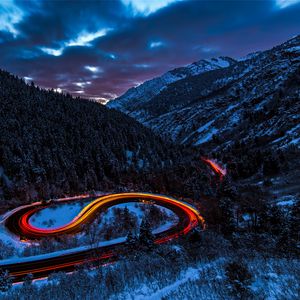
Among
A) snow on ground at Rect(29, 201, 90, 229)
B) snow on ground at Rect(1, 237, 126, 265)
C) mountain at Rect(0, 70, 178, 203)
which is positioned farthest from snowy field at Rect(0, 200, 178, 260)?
mountain at Rect(0, 70, 178, 203)

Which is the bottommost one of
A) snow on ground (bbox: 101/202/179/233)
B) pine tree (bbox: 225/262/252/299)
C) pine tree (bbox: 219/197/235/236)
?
snow on ground (bbox: 101/202/179/233)

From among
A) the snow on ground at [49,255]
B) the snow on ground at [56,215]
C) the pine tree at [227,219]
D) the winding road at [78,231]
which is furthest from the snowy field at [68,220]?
the pine tree at [227,219]

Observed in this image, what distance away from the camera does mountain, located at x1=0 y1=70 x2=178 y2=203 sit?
3223 inches

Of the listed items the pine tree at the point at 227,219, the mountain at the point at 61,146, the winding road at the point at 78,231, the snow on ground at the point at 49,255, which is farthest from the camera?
the mountain at the point at 61,146

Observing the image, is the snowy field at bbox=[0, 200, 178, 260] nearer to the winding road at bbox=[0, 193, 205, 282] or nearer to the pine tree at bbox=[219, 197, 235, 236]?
the winding road at bbox=[0, 193, 205, 282]

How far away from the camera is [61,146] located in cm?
10394

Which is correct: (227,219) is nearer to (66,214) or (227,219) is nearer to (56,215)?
(66,214)

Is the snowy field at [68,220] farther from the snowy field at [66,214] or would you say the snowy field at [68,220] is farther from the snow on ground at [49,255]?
the snow on ground at [49,255]

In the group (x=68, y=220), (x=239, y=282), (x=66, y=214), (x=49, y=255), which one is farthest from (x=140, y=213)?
(x=239, y=282)

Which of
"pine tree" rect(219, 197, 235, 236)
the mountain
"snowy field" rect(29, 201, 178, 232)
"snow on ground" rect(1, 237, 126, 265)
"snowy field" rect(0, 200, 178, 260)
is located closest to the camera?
"snow on ground" rect(1, 237, 126, 265)

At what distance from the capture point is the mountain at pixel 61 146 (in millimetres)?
81875

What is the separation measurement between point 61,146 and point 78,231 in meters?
63.6

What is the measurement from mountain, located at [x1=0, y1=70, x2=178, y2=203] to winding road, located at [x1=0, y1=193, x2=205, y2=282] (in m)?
18.4

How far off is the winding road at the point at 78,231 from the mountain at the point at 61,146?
1842cm
